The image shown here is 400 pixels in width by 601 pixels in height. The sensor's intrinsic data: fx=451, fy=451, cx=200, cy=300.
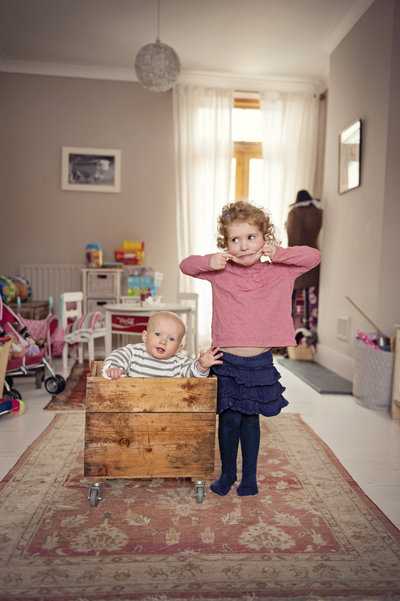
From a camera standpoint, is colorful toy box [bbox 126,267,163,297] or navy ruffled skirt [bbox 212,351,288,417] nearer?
navy ruffled skirt [bbox 212,351,288,417]

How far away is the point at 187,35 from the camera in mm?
4680

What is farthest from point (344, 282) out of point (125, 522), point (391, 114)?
point (125, 522)

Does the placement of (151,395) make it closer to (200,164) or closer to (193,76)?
(200,164)

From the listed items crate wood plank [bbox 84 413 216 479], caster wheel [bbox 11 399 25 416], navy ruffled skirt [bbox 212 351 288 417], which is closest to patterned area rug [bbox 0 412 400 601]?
crate wood plank [bbox 84 413 216 479]

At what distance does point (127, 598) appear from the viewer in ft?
4.10

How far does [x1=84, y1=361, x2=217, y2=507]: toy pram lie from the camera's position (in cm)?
171

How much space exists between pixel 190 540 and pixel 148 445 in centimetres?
37

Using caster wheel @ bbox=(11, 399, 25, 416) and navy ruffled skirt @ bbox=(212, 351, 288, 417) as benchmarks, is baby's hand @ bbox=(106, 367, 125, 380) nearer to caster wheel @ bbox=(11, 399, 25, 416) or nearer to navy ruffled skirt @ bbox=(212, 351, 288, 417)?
navy ruffled skirt @ bbox=(212, 351, 288, 417)

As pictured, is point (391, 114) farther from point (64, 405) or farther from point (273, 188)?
point (64, 405)

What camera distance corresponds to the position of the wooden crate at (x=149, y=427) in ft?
5.59

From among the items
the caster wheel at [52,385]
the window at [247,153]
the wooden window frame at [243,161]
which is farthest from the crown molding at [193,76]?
the caster wheel at [52,385]

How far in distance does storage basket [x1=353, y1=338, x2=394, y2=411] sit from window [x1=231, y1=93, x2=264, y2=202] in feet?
10.7

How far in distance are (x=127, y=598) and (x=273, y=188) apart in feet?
17.3

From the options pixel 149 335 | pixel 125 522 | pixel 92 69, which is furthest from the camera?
pixel 92 69
